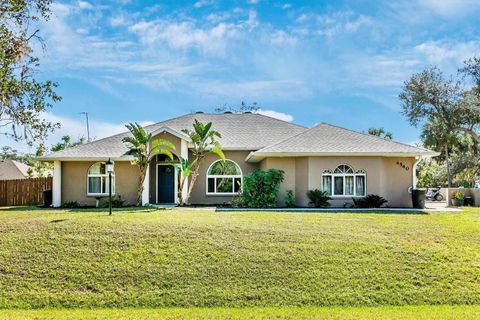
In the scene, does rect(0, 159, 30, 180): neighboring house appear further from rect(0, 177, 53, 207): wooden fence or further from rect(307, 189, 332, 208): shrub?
rect(307, 189, 332, 208): shrub

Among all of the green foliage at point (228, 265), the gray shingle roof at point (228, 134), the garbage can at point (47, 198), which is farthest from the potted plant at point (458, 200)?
the garbage can at point (47, 198)

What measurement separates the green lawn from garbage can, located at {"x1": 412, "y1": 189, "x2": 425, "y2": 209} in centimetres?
663

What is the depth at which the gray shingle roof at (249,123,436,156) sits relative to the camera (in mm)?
20469

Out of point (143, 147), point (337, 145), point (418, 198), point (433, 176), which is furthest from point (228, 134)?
point (433, 176)

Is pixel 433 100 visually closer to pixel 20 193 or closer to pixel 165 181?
pixel 165 181

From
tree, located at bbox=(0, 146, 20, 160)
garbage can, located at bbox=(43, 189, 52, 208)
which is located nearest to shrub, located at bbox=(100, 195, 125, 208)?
garbage can, located at bbox=(43, 189, 52, 208)

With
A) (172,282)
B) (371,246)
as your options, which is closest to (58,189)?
(172,282)

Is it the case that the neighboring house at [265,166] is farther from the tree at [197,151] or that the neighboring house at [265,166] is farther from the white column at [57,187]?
the tree at [197,151]

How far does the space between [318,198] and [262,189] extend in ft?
8.52

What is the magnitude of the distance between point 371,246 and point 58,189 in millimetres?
16684

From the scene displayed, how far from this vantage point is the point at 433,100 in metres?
34.0

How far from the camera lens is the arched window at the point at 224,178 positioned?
23609mm

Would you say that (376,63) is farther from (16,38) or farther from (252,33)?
(16,38)

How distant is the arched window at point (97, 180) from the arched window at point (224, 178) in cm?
542
